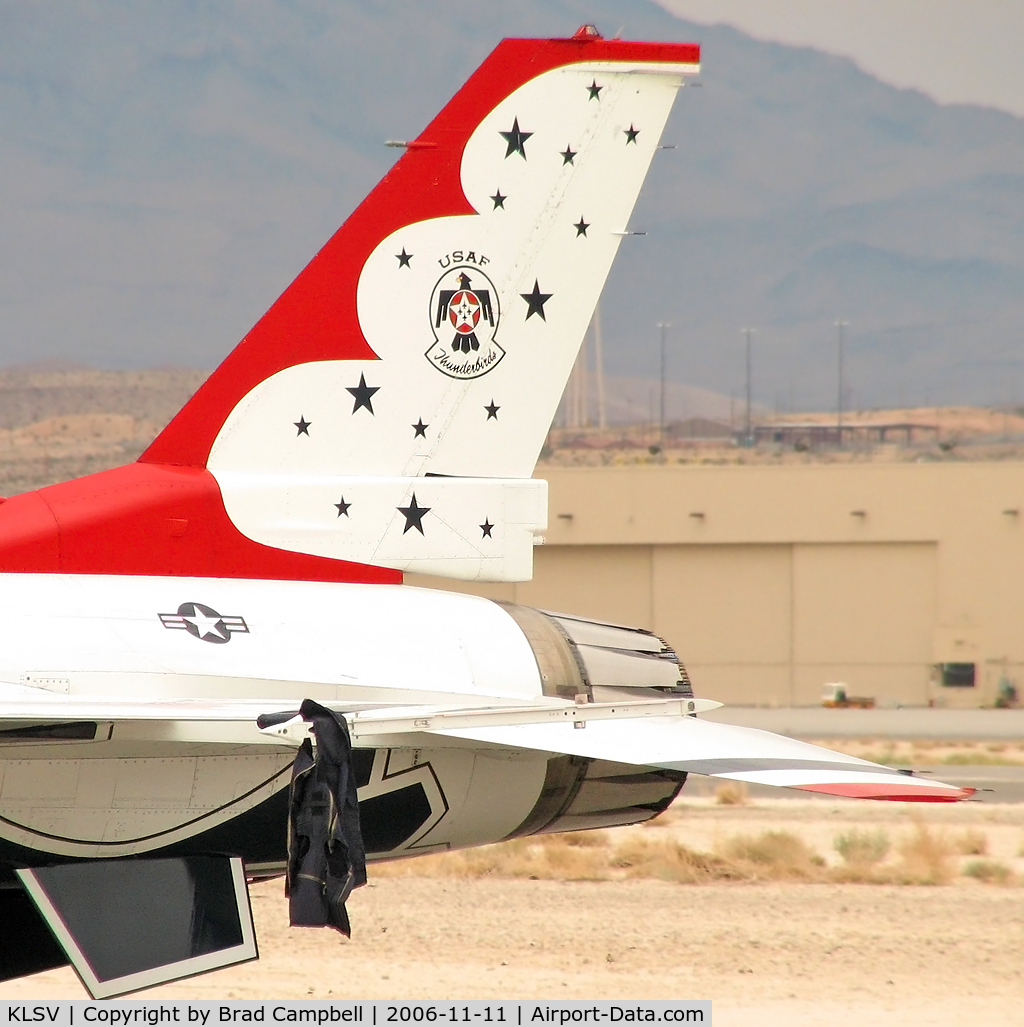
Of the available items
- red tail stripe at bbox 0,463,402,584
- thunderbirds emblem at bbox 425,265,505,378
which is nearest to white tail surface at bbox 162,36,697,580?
thunderbirds emblem at bbox 425,265,505,378

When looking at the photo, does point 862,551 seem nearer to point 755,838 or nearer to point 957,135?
point 755,838

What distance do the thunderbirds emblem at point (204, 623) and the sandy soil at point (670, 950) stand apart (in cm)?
373

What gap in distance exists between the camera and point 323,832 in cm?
564

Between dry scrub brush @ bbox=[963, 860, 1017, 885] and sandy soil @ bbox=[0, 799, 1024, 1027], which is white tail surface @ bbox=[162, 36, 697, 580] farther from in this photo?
dry scrub brush @ bbox=[963, 860, 1017, 885]

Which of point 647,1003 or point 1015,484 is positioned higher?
point 1015,484

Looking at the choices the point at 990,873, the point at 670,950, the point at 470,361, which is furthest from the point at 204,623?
the point at 990,873

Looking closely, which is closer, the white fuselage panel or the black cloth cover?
the black cloth cover

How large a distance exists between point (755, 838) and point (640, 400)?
503 feet

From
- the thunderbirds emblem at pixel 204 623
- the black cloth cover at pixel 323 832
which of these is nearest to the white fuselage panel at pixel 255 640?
the thunderbirds emblem at pixel 204 623

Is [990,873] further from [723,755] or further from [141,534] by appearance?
[141,534]

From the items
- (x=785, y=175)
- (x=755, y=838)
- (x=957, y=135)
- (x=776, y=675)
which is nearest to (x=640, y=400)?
(x=785, y=175)

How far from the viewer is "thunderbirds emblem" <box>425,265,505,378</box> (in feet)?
26.1

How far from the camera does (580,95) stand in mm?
8195

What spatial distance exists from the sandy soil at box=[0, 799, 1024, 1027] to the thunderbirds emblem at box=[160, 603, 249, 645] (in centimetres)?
373
